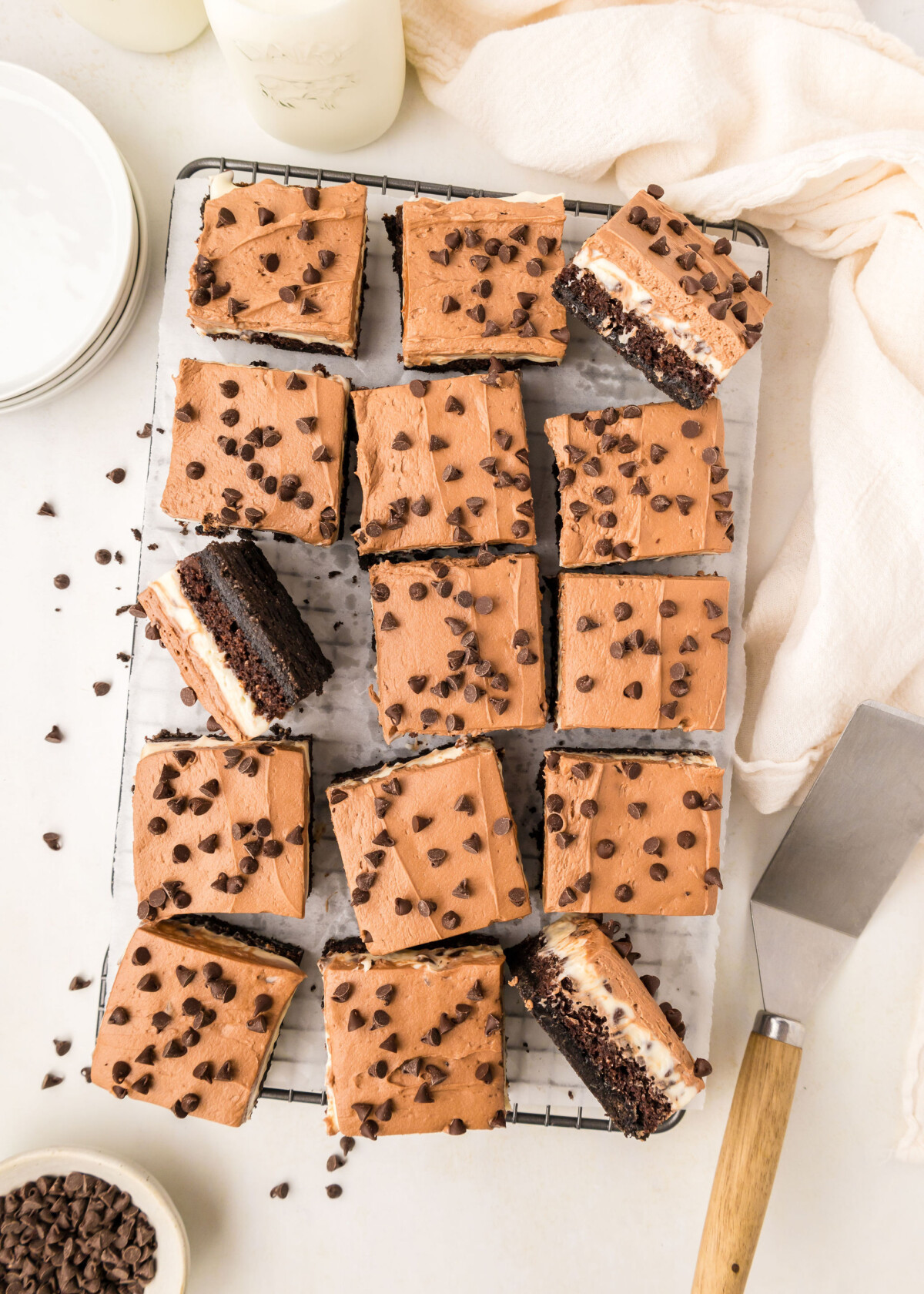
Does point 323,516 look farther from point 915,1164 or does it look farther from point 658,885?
point 915,1164

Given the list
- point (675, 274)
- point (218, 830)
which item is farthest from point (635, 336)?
point (218, 830)

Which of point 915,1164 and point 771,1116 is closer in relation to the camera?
point 771,1116

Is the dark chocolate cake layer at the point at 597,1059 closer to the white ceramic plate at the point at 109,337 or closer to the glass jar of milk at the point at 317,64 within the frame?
the white ceramic plate at the point at 109,337

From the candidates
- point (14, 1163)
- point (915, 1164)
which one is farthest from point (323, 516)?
point (915, 1164)

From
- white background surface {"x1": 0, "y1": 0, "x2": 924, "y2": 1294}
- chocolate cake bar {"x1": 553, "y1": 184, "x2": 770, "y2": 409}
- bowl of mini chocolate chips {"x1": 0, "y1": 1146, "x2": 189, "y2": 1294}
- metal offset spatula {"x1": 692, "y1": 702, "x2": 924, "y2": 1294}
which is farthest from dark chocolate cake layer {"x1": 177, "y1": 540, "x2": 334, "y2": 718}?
metal offset spatula {"x1": 692, "y1": 702, "x2": 924, "y2": 1294}

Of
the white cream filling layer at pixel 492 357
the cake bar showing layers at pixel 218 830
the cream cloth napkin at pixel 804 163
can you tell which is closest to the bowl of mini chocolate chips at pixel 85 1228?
the cake bar showing layers at pixel 218 830

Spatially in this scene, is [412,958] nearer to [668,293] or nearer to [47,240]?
[668,293]
